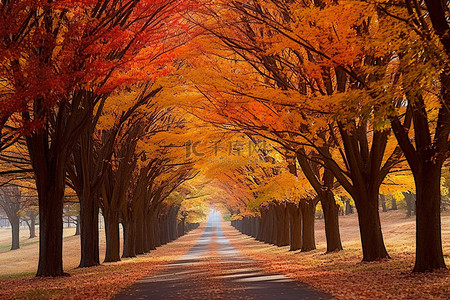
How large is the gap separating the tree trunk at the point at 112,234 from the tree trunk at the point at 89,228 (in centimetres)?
357

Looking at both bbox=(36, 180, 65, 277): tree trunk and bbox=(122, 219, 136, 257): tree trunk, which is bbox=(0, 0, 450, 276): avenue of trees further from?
bbox=(122, 219, 136, 257): tree trunk

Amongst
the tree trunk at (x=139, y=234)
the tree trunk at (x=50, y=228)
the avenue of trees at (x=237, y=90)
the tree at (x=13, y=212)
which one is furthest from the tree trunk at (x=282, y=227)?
the tree at (x=13, y=212)

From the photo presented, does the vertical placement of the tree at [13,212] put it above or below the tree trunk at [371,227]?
above

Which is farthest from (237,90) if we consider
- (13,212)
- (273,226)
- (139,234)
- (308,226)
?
(13,212)

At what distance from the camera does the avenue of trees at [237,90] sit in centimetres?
1098

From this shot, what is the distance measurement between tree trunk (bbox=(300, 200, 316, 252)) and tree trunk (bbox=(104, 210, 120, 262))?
10.5 metres

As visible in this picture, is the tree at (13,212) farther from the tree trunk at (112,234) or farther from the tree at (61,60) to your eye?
the tree at (61,60)

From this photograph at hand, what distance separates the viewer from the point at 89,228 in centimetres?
2208

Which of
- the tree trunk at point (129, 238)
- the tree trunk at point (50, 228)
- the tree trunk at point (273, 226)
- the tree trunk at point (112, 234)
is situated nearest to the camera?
the tree trunk at point (50, 228)

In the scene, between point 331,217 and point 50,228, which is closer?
point 50,228

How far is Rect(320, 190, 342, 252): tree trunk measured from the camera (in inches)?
954

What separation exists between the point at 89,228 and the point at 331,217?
1081 cm

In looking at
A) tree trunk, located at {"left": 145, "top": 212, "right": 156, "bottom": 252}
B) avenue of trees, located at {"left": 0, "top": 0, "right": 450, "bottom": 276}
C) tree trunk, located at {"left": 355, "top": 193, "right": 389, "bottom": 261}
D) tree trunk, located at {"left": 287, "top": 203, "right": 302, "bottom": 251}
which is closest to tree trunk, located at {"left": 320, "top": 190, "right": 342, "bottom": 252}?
avenue of trees, located at {"left": 0, "top": 0, "right": 450, "bottom": 276}

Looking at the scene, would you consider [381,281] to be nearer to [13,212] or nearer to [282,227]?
[282,227]
